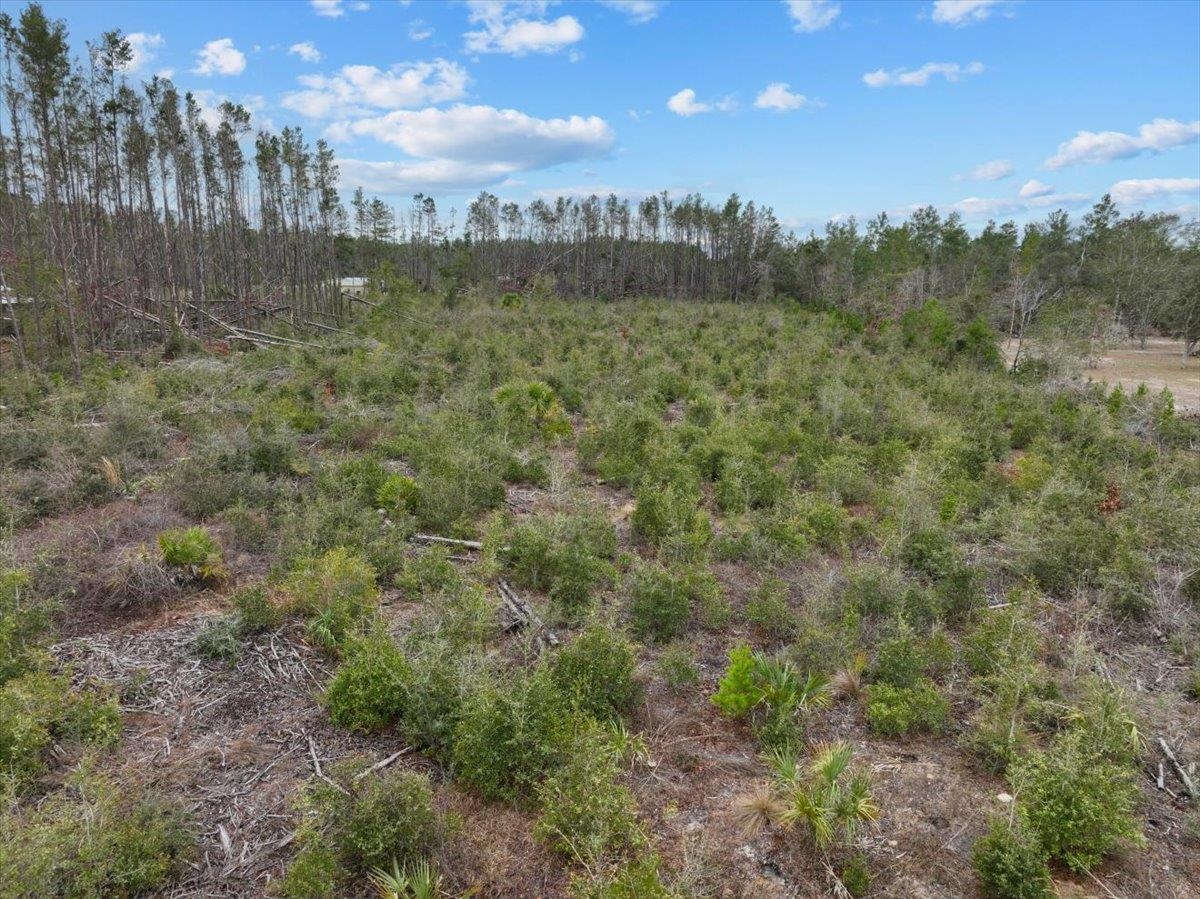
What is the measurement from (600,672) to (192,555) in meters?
4.25

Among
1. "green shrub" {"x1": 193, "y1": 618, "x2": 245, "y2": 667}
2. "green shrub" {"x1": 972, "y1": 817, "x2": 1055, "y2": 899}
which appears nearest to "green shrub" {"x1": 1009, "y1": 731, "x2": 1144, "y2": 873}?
"green shrub" {"x1": 972, "y1": 817, "x2": 1055, "y2": 899}

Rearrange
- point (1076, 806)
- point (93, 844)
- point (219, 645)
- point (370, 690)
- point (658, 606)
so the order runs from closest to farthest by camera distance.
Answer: point (93, 844) < point (1076, 806) < point (370, 690) < point (219, 645) < point (658, 606)

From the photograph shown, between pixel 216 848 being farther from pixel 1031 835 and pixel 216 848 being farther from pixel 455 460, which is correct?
pixel 455 460

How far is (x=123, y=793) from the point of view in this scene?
3.79 metres

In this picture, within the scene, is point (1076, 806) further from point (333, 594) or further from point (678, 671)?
point (333, 594)

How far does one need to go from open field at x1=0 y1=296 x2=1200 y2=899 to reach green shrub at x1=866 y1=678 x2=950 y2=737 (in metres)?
0.03

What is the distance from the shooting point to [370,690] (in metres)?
4.57

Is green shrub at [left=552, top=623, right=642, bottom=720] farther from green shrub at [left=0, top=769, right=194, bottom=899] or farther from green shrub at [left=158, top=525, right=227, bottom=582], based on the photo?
green shrub at [left=158, top=525, right=227, bottom=582]

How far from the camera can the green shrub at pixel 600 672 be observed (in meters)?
4.74

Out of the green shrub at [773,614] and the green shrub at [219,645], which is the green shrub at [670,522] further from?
the green shrub at [219,645]

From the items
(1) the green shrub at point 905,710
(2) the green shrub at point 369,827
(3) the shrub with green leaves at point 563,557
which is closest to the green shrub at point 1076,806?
(1) the green shrub at point 905,710

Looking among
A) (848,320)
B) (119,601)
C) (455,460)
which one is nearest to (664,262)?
(848,320)

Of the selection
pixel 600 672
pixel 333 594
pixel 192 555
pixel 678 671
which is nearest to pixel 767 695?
pixel 678 671

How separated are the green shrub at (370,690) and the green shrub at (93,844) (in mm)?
1106
